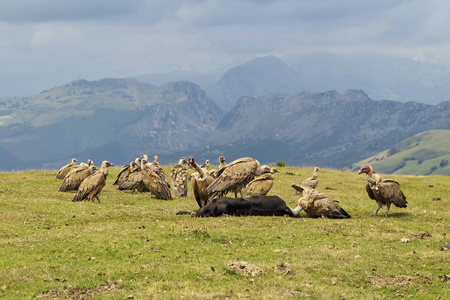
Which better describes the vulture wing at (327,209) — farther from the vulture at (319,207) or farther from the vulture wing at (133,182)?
the vulture wing at (133,182)

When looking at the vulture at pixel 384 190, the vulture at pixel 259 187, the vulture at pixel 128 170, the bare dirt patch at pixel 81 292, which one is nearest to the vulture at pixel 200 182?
the vulture at pixel 259 187

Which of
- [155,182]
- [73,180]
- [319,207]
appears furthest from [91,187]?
[319,207]

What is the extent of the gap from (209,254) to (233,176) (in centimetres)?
892

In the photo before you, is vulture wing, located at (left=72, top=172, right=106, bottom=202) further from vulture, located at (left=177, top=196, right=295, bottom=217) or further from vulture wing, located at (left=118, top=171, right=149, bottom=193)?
vulture, located at (left=177, top=196, right=295, bottom=217)

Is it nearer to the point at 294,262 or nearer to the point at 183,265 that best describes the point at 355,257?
the point at 294,262

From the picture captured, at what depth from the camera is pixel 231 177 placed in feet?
83.1

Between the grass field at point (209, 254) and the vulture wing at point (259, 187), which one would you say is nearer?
the grass field at point (209, 254)

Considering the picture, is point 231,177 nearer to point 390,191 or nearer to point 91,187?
point 390,191

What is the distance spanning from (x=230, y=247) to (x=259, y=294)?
4.84 metres

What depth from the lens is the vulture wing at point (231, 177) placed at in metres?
25.2

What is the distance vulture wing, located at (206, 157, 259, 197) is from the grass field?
8.56 feet

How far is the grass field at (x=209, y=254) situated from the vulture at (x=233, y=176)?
2589 mm

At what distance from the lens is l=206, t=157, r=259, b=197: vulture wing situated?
82.7 feet

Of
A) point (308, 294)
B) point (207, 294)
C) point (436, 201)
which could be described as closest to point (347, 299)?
point (308, 294)
